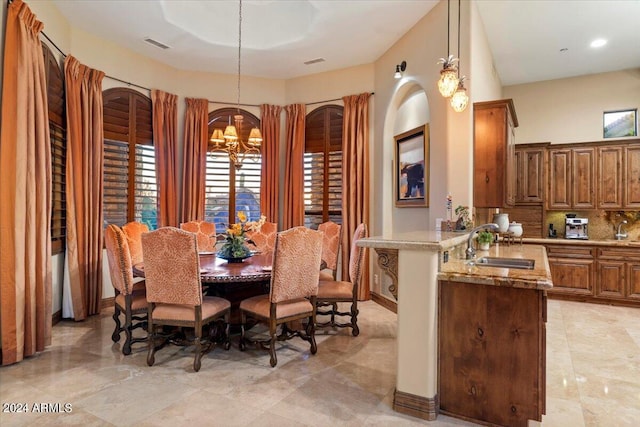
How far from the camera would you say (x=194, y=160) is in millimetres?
5449

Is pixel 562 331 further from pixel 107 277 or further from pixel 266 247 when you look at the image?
pixel 107 277

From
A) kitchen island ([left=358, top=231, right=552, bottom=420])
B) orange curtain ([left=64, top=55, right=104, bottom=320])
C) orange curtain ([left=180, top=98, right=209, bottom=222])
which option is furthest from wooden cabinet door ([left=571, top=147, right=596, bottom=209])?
orange curtain ([left=64, top=55, right=104, bottom=320])

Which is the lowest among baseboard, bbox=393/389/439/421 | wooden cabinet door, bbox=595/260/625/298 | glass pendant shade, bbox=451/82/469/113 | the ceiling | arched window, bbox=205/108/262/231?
baseboard, bbox=393/389/439/421

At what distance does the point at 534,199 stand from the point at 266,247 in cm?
432

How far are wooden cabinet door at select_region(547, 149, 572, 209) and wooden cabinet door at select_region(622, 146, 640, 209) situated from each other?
27.2 inches

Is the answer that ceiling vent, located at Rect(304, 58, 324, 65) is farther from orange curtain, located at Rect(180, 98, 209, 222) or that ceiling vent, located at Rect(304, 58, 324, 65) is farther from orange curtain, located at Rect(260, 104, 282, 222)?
orange curtain, located at Rect(180, 98, 209, 222)

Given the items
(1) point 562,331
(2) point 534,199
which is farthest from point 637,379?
(2) point 534,199

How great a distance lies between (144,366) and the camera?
2.93 meters

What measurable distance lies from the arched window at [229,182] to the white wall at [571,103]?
4509 millimetres

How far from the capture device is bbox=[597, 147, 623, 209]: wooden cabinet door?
526 centimetres

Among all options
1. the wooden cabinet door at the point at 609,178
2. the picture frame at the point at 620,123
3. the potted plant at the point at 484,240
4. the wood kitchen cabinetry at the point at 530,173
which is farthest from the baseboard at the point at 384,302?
the picture frame at the point at 620,123

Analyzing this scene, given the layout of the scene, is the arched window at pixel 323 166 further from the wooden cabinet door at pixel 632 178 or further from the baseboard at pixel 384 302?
the wooden cabinet door at pixel 632 178

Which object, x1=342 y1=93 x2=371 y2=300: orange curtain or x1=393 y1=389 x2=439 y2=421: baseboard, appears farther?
x1=342 y1=93 x2=371 y2=300: orange curtain

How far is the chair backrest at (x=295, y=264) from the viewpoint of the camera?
2895 mm
